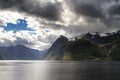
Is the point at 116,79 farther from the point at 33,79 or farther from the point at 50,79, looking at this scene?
the point at 33,79

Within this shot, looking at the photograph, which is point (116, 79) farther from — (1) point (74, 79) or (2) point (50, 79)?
(2) point (50, 79)

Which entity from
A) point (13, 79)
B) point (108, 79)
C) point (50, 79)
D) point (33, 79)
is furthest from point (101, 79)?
point (13, 79)

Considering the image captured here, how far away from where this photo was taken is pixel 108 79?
12356cm

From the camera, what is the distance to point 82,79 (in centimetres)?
12438

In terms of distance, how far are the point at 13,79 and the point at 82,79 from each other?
38518mm

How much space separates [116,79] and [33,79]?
44.9 m

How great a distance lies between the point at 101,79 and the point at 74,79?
14349 millimetres

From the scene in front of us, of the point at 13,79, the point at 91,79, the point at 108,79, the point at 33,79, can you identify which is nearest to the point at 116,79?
the point at 108,79

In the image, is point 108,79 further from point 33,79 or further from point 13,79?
point 13,79

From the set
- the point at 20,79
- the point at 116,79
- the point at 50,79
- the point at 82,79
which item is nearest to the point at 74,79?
the point at 82,79

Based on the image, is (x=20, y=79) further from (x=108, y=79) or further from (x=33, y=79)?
(x=108, y=79)

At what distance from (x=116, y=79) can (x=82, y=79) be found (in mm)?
17820

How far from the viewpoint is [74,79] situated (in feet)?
410

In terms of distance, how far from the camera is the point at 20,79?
130 m
